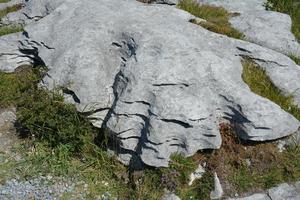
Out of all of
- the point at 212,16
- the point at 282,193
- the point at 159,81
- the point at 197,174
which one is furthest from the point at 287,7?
the point at 197,174

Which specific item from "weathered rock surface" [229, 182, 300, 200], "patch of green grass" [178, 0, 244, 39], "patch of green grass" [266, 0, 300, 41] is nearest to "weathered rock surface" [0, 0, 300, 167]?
"weathered rock surface" [229, 182, 300, 200]

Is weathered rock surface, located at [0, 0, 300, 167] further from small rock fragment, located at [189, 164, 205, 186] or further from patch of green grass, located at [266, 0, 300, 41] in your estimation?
patch of green grass, located at [266, 0, 300, 41]

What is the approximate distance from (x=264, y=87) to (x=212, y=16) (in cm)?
→ 382

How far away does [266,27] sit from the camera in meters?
12.1

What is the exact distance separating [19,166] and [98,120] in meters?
1.73

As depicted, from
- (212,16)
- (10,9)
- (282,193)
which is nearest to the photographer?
(282,193)

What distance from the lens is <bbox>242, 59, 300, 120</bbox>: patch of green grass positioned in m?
9.38

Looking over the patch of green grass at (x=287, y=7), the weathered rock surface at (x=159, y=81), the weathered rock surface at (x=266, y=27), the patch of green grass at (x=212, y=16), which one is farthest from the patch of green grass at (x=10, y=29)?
the patch of green grass at (x=287, y=7)

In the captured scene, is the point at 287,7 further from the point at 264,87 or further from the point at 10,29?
the point at 10,29

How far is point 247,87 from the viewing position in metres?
8.88

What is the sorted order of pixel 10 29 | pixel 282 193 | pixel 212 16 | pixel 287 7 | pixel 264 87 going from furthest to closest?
pixel 287 7, pixel 212 16, pixel 10 29, pixel 264 87, pixel 282 193

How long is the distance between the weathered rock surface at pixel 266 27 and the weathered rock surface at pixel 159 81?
1475mm

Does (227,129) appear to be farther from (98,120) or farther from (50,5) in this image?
(50,5)

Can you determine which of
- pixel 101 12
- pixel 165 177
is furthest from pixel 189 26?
pixel 165 177
